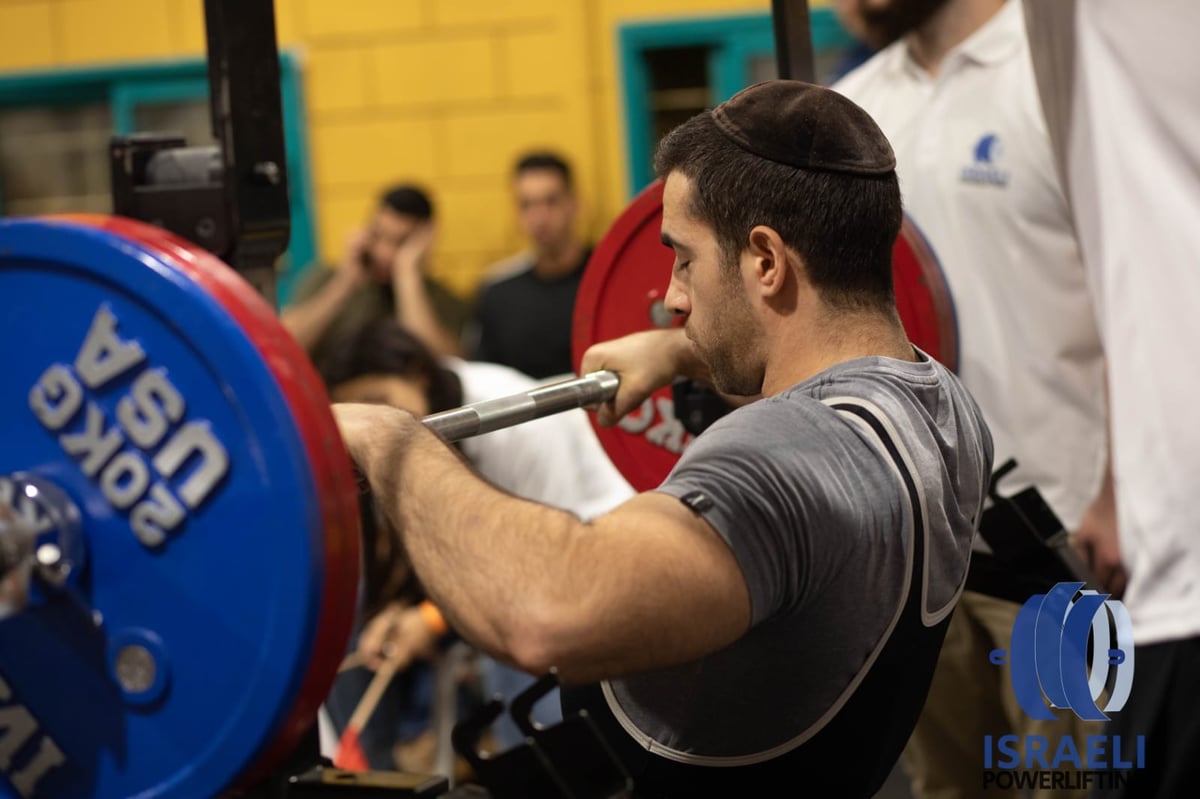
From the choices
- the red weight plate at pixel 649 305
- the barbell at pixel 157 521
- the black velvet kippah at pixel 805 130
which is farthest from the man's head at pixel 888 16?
the barbell at pixel 157 521

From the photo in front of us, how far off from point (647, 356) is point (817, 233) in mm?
437

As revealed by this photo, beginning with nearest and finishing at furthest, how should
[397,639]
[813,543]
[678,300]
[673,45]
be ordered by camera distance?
[813,543] < [678,300] < [397,639] < [673,45]

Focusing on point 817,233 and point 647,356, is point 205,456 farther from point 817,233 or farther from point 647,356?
point 647,356

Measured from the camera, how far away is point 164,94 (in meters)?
5.52

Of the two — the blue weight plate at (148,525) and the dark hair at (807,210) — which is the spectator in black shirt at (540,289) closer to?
the dark hair at (807,210)

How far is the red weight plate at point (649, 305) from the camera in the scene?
1730 mm

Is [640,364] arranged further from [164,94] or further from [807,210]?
[164,94]

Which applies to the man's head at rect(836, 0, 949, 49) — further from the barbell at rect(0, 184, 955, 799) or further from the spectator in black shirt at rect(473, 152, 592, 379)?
the spectator in black shirt at rect(473, 152, 592, 379)

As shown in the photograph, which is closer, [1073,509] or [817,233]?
[817,233]

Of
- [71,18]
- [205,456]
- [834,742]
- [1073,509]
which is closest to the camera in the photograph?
[205,456]

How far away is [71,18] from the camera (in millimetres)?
5492

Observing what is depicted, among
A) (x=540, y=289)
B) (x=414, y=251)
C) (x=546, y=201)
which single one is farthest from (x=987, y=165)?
(x=414, y=251)

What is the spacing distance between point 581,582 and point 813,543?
0.18m

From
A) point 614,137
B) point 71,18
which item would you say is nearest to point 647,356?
point 614,137
